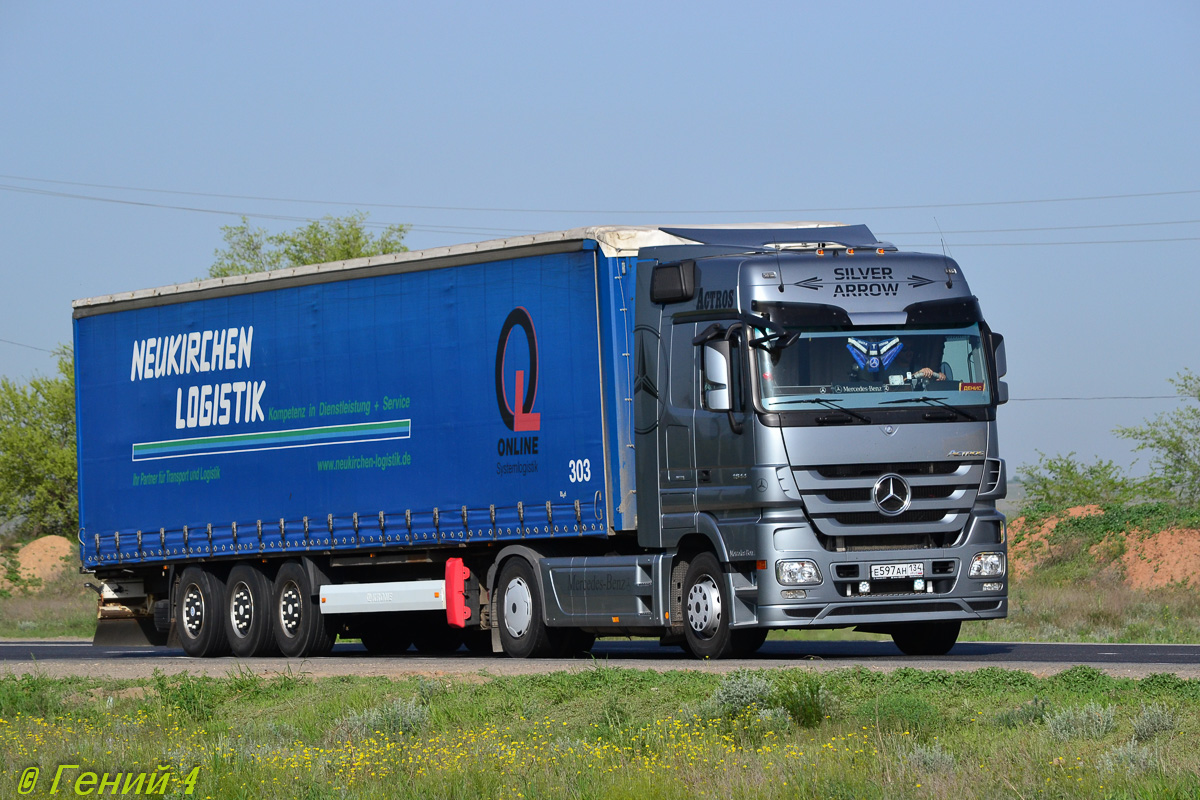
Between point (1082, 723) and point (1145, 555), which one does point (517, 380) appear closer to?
point (1082, 723)

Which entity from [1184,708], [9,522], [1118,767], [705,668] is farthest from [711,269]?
[9,522]

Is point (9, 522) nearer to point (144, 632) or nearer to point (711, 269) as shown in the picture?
point (144, 632)

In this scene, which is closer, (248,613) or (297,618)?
(297,618)

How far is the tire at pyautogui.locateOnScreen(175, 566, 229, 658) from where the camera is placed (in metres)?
21.9

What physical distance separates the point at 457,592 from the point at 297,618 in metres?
3.29

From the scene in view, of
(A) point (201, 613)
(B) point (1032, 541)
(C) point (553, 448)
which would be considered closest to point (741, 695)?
(C) point (553, 448)

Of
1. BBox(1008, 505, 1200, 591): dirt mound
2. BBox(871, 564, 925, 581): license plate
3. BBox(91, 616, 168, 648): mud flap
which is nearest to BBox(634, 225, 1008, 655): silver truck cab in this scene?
BBox(871, 564, 925, 581): license plate

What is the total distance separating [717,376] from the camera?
52.2ft

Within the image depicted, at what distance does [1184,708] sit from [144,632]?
657 inches

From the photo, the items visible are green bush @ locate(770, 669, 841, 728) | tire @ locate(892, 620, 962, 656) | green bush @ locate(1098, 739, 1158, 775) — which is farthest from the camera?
tire @ locate(892, 620, 962, 656)

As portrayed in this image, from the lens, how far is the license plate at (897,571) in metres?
15.6

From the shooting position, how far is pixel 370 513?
1980 cm

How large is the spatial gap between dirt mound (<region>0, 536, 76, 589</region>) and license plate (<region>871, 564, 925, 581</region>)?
4860cm

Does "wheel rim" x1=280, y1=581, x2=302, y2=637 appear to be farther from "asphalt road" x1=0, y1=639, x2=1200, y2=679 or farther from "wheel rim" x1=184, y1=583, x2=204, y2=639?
"wheel rim" x1=184, y1=583, x2=204, y2=639
